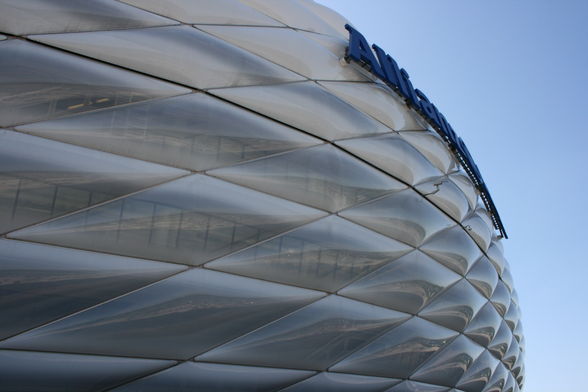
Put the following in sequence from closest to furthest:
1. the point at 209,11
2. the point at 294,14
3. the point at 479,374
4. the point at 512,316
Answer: the point at 209,11
the point at 294,14
the point at 479,374
the point at 512,316

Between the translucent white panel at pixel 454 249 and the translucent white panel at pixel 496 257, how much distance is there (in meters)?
1.57

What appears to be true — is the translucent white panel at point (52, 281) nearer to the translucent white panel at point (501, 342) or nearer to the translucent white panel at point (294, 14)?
the translucent white panel at point (294, 14)

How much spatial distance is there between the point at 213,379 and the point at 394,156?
4.99 m

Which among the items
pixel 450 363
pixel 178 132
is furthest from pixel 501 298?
pixel 178 132

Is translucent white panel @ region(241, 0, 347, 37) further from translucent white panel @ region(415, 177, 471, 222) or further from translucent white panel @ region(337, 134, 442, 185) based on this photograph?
translucent white panel @ region(415, 177, 471, 222)

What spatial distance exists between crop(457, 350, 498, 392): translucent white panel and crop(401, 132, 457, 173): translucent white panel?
4.37 meters

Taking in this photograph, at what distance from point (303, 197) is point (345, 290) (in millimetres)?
1524

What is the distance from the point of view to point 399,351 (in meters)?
7.18

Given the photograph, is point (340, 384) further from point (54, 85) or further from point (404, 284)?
point (54, 85)

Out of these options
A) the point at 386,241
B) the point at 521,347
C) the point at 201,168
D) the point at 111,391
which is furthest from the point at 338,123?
the point at 521,347

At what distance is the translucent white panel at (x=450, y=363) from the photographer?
7.91 m

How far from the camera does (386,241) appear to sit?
729 centimetres

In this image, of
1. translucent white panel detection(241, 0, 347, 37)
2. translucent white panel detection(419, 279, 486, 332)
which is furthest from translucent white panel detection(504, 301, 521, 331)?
translucent white panel detection(241, 0, 347, 37)

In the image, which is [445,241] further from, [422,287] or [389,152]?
[389,152]
